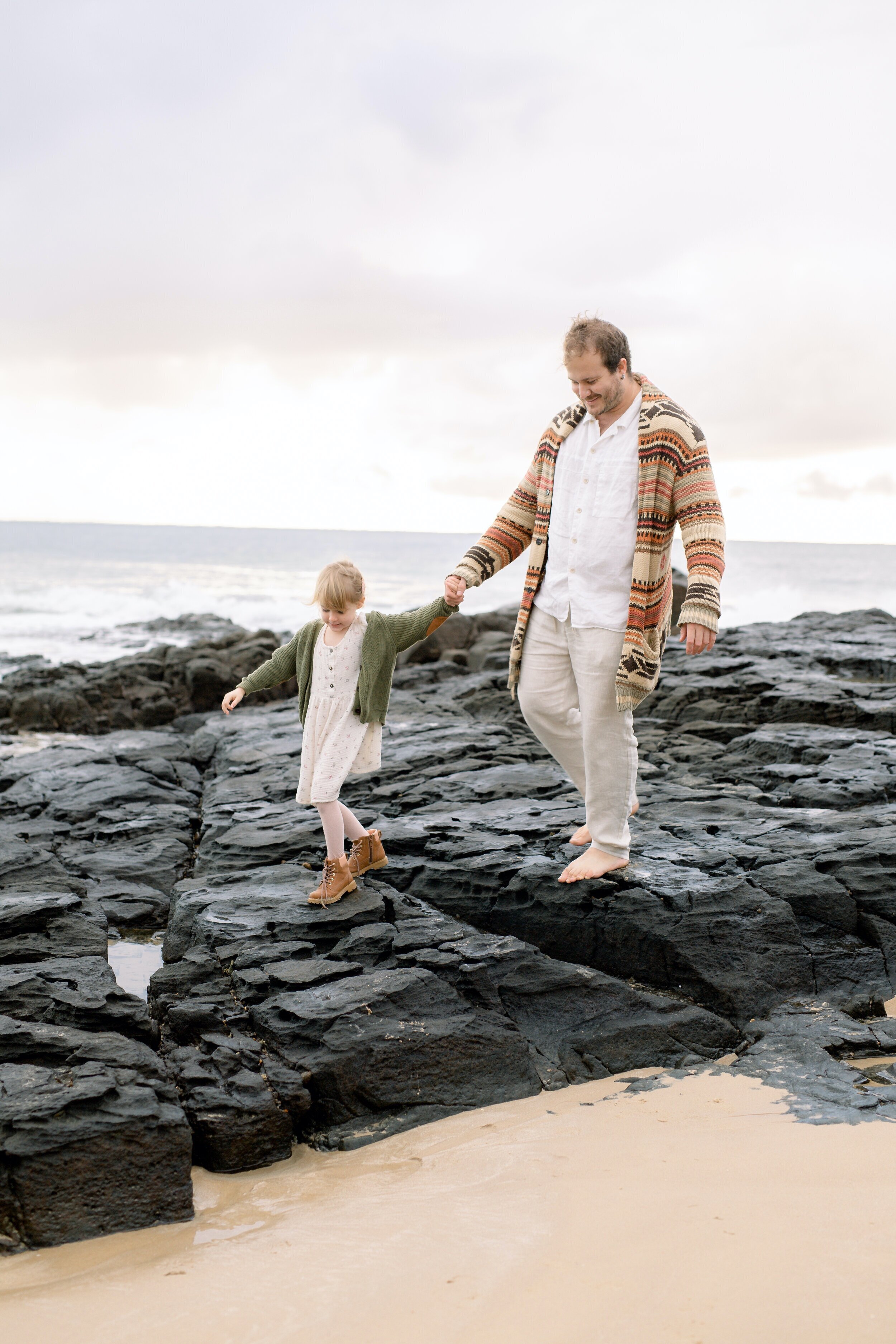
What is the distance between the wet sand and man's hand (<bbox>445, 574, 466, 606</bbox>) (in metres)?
2.02

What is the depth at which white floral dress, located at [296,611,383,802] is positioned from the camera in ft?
13.9

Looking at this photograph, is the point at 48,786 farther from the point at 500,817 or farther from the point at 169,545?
the point at 169,545

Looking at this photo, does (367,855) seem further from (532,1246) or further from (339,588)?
(532,1246)

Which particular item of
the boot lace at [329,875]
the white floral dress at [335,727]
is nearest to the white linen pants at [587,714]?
the white floral dress at [335,727]

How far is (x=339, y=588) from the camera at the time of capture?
13.5 ft

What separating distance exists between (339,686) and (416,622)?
435 millimetres

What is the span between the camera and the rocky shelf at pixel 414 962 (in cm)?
315

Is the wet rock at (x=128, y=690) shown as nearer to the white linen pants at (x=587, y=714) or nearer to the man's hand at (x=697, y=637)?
the white linen pants at (x=587, y=714)

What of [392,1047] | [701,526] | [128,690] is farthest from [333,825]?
[128,690]

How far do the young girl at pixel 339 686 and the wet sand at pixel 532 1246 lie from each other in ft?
4.69

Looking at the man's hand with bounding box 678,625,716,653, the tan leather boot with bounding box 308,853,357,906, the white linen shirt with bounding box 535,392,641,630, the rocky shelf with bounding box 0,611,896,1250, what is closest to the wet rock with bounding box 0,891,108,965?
the rocky shelf with bounding box 0,611,896,1250

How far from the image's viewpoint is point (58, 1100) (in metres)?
2.97

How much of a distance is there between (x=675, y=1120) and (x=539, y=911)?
4.31 feet

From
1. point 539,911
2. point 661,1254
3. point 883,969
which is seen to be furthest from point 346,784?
point 661,1254
